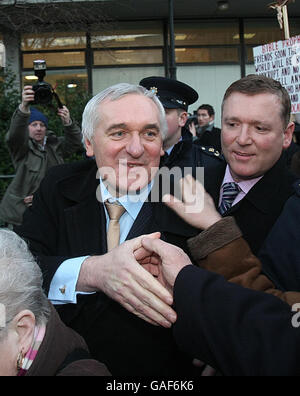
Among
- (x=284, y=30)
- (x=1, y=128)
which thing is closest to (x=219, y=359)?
(x=284, y=30)

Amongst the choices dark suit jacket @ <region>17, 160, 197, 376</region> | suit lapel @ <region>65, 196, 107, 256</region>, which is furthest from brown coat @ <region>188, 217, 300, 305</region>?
suit lapel @ <region>65, 196, 107, 256</region>

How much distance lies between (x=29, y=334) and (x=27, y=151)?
4261 mm

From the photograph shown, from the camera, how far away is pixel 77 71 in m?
13.3

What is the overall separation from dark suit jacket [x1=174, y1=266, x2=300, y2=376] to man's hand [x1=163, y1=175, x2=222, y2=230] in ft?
0.85

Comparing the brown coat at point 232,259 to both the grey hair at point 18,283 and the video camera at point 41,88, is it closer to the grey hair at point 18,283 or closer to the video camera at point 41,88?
the grey hair at point 18,283

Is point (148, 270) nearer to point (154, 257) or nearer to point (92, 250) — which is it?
point (154, 257)

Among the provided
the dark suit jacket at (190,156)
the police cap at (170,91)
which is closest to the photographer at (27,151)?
the police cap at (170,91)

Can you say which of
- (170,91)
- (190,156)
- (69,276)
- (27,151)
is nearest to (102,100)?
(69,276)

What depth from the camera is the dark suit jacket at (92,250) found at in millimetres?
1961

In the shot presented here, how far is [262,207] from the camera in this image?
6.88 feet

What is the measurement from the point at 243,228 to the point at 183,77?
1188cm

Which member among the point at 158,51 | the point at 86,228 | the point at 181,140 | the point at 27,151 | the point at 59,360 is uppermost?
the point at 158,51

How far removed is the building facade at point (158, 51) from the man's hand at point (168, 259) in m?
11.8

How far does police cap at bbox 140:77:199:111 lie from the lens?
4.45 m
